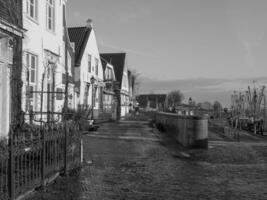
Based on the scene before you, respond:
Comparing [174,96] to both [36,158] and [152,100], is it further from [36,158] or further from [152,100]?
[36,158]

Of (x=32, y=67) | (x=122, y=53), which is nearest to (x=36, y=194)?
(x=32, y=67)

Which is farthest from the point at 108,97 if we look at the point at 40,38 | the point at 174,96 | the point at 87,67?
the point at 174,96

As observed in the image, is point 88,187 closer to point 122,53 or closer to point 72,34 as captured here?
point 72,34

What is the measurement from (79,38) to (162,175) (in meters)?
22.7

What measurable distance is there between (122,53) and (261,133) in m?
30.0

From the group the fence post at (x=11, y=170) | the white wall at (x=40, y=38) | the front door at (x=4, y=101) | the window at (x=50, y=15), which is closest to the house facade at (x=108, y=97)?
the white wall at (x=40, y=38)

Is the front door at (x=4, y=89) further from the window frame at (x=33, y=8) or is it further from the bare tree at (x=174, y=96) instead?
the bare tree at (x=174, y=96)

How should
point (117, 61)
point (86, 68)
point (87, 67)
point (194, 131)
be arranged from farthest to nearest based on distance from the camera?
point (117, 61)
point (87, 67)
point (86, 68)
point (194, 131)

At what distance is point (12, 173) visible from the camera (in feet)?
20.3

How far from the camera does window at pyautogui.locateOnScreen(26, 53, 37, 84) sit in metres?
13.6

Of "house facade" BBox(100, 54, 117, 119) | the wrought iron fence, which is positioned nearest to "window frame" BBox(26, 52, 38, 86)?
the wrought iron fence

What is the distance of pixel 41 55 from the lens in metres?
14.7

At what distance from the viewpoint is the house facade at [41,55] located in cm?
1340

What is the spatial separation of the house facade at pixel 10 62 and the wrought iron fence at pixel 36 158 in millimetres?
2260
